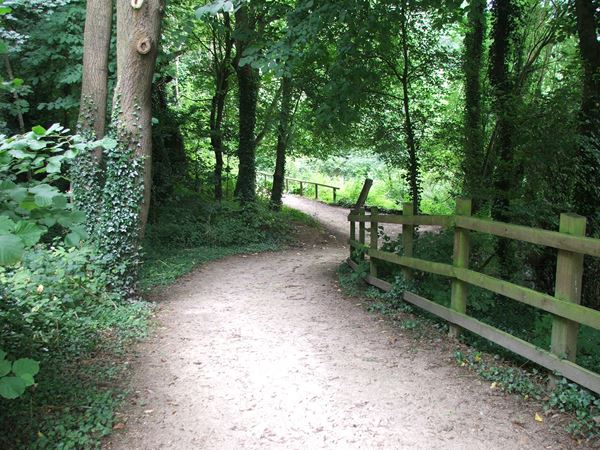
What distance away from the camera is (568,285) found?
3812mm

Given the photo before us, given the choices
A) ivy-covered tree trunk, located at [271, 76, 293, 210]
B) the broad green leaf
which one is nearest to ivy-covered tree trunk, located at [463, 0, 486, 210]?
ivy-covered tree trunk, located at [271, 76, 293, 210]

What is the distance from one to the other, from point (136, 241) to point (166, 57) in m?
5.39

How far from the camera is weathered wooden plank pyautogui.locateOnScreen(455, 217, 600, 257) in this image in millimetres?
3615

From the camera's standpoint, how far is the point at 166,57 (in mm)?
10656

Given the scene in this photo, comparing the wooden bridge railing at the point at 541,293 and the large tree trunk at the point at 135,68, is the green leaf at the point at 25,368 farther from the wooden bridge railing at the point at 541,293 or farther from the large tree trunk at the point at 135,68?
the large tree trunk at the point at 135,68

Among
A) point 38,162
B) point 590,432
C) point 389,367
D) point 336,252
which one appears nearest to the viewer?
point 38,162

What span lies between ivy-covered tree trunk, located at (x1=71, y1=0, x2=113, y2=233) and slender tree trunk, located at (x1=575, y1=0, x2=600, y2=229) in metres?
6.65

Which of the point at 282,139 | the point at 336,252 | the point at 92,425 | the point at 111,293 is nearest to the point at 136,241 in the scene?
the point at 111,293

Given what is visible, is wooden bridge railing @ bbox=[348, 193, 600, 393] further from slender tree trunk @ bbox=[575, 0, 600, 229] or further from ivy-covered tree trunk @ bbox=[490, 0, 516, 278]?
slender tree trunk @ bbox=[575, 0, 600, 229]

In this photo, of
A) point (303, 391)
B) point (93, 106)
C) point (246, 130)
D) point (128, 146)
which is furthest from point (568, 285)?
point (246, 130)

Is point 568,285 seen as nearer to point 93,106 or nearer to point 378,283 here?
point 378,283

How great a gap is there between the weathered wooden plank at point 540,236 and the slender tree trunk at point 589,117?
8.92 ft

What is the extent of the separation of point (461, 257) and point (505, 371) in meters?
1.25

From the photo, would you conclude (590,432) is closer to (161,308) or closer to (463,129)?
(161,308)
